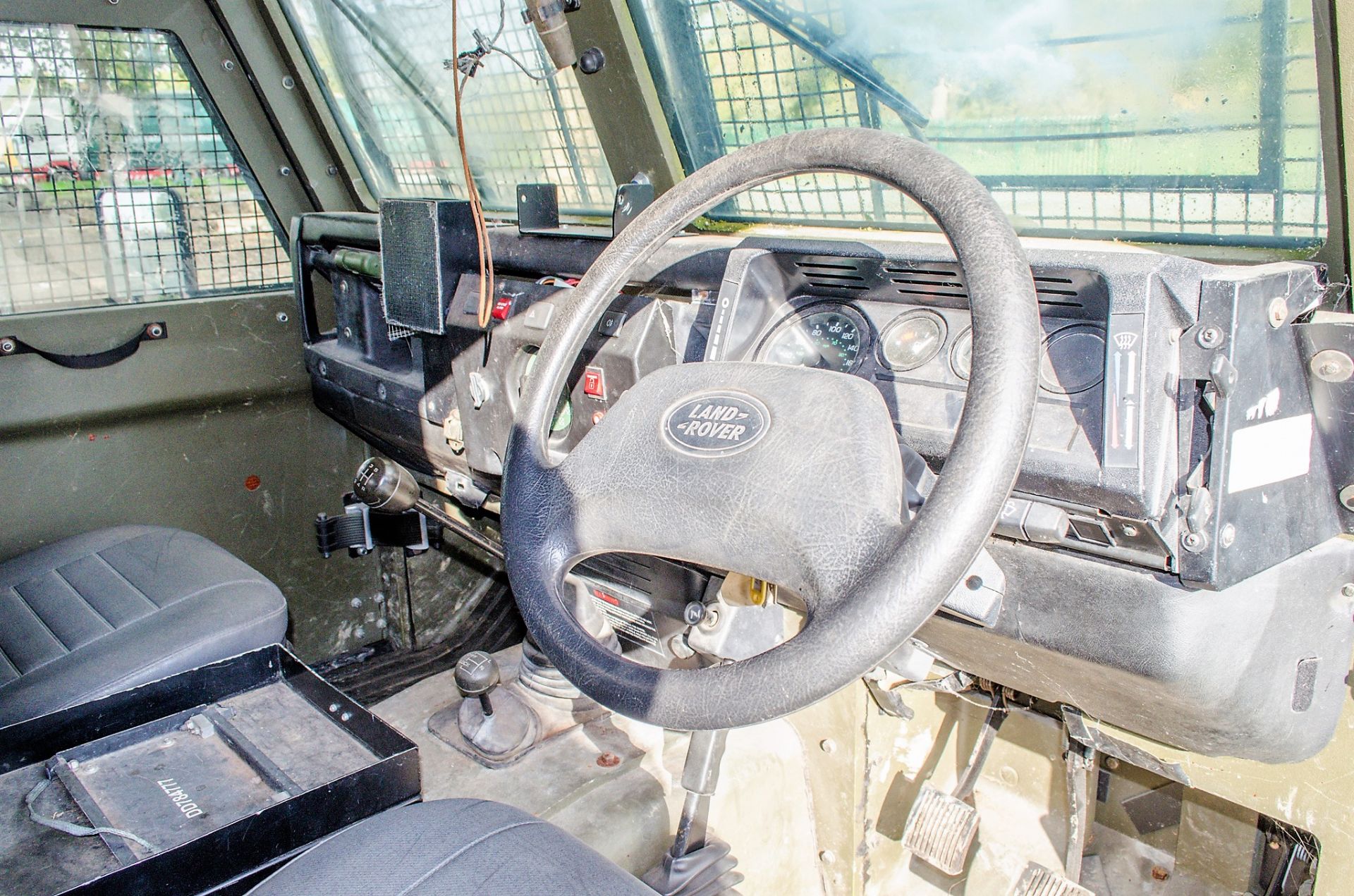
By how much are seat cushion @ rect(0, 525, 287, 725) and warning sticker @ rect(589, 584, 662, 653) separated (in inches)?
23.7

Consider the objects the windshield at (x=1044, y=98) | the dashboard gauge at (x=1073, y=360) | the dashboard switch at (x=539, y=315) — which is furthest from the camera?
the dashboard switch at (x=539, y=315)

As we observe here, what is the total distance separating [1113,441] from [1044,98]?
1.91ft

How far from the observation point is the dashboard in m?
0.97

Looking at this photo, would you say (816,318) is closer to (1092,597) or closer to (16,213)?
(1092,597)

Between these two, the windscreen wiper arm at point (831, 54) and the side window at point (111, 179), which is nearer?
the windscreen wiper arm at point (831, 54)

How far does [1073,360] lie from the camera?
106 cm

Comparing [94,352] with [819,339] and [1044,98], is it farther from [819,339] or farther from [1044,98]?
[1044,98]

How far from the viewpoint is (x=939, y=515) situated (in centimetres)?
73

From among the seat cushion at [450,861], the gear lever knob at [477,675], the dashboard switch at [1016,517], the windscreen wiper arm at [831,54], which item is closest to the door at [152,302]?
the gear lever knob at [477,675]

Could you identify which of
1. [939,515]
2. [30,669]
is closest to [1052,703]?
[939,515]

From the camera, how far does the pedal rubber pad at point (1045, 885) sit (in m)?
1.61

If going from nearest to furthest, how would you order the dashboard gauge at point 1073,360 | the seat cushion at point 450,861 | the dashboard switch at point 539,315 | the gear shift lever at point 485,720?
the seat cushion at point 450,861, the dashboard gauge at point 1073,360, the dashboard switch at point 539,315, the gear shift lever at point 485,720

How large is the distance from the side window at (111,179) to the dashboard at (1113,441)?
3.94 feet

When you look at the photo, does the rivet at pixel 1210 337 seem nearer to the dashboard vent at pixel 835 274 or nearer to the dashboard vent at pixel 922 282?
the dashboard vent at pixel 922 282
